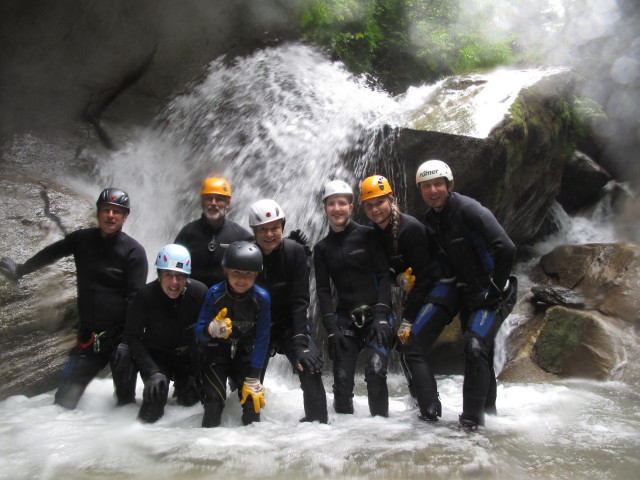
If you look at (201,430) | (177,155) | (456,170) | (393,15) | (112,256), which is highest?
(393,15)

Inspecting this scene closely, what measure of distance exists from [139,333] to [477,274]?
3.08 meters

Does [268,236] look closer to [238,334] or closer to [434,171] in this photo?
[238,334]

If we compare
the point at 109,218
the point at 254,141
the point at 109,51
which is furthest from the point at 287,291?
the point at 109,51

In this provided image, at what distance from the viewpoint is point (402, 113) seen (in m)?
7.73

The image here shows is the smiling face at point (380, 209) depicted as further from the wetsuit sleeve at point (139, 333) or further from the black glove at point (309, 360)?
the wetsuit sleeve at point (139, 333)

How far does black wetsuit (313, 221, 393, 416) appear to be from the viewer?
441 cm

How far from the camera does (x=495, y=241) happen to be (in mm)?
4113

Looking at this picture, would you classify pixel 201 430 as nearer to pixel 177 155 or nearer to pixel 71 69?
pixel 177 155

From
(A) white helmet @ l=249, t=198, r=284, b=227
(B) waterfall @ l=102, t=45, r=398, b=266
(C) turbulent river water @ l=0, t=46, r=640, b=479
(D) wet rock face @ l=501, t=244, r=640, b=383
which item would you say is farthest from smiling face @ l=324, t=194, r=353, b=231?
(D) wet rock face @ l=501, t=244, r=640, b=383

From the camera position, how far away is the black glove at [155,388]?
424 centimetres

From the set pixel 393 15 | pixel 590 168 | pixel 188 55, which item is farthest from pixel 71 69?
pixel 590 168

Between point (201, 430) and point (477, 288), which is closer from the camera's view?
point (201, 430)

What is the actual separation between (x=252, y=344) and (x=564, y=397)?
3511 mm

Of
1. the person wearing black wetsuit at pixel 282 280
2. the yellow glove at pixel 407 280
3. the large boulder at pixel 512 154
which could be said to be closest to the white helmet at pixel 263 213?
the person wearing black wetsuit at pixel 282 280
